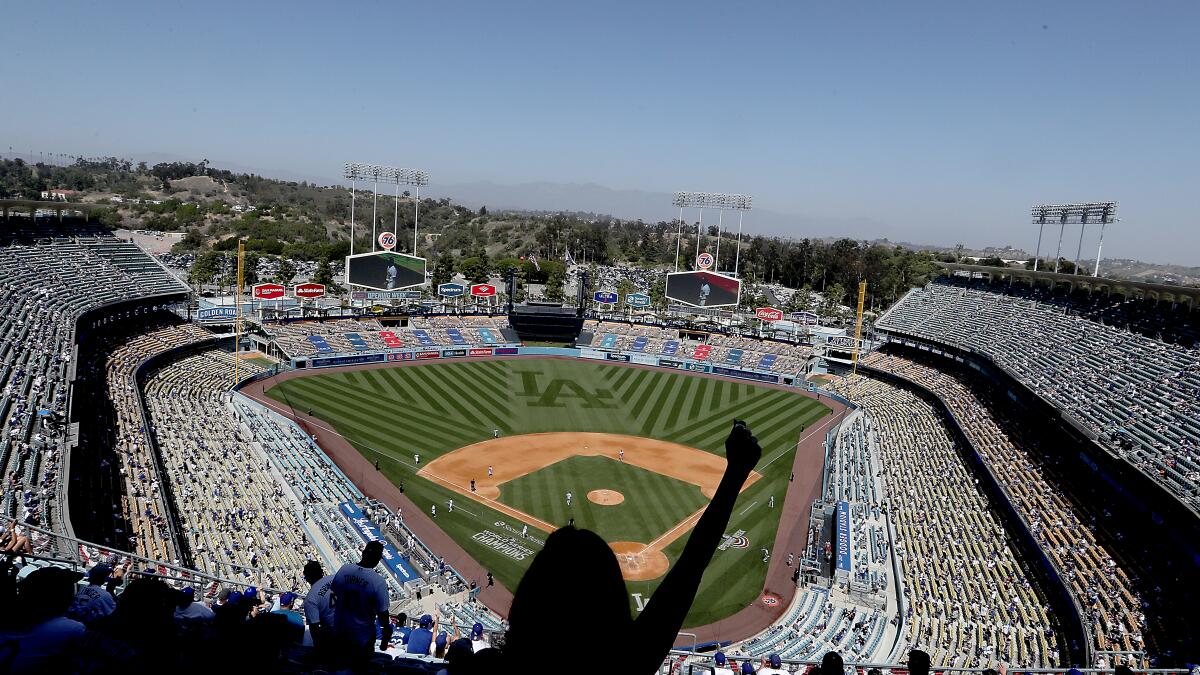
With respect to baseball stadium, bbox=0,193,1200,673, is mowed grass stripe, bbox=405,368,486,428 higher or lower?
lower

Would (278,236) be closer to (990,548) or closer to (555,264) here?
(555,264)

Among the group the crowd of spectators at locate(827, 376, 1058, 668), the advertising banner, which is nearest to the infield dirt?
the advertising banner

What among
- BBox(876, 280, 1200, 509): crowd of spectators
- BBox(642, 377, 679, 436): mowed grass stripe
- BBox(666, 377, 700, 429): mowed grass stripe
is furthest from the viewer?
BBox(666, 377, 700, 429): mowed grass stripe

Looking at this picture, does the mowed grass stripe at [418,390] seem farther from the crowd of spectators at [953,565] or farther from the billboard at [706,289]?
the crowd of spectators at [953,565]

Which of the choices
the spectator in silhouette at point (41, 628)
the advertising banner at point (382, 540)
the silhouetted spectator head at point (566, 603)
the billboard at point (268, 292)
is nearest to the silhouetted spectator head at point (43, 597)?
the spectator in silhouette at point (41, 628)

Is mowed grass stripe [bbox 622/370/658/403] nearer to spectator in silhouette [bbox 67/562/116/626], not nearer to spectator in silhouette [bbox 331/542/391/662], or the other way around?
spectator in silhouette [bbox 331/542/391/662]

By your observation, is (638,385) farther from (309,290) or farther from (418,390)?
(309,290)
